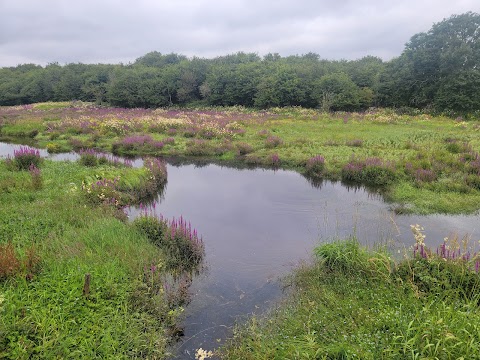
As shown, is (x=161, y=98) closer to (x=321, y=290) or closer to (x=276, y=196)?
(x=276, y=196)

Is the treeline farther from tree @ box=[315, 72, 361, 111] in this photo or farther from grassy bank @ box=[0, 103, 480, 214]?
grassy bank @ box=[0, 103, 480, 214]

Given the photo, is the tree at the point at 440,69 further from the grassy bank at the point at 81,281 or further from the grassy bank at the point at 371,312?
the grassy bank at the point at 81,281

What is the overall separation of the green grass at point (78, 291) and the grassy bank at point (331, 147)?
32.4 feet

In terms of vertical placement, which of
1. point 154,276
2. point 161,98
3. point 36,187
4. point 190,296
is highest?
point 161,98

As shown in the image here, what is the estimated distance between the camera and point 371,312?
19.2 ft

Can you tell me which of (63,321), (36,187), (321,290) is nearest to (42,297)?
(63,321)

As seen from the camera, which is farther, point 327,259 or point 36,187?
point 36,187

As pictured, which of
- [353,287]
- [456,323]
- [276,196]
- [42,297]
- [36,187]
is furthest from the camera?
[276,196]

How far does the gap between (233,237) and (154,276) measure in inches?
145

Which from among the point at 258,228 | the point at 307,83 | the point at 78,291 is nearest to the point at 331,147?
the point at 258,228

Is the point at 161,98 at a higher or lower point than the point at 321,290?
higher

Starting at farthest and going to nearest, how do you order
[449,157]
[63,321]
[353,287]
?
[449,157], [353,287], [63,321]

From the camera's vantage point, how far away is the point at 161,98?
243ft

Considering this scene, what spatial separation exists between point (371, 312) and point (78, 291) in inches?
202
